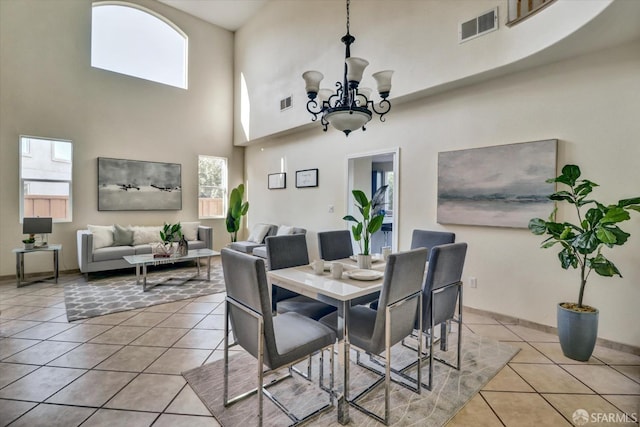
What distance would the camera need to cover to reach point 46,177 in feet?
17.2

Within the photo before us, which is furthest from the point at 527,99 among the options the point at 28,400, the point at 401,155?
the point at 28,400

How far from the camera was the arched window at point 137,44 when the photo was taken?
18.9 feet

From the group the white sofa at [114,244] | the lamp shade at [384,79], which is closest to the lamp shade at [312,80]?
the lamp shade at [384,79]

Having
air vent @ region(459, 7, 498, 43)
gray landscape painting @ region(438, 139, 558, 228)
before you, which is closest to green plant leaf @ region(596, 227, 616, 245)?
gray landscape painting @ region(438, 139, 558, 228)

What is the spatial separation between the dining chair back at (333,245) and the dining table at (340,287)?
66cm

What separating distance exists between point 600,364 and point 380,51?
409cm

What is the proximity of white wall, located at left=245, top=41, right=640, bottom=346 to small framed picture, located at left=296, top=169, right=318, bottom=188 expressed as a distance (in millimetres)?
1173

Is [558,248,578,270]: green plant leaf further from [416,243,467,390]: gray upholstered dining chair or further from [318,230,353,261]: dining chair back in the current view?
[318,230,353,261]: dining chair back

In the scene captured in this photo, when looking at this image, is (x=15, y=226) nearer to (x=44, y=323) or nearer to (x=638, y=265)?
(x=44, y=323)

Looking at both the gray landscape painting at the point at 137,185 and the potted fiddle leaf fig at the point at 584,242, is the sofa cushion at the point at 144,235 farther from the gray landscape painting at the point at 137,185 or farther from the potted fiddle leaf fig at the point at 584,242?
the potted fiddle leaf fig at the point at 584,242

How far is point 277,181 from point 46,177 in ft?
13.1

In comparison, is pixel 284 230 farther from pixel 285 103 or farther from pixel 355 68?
pixel 355 68

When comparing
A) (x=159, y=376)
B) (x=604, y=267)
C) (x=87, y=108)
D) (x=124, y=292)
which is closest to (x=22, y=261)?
(x=124, y=292)

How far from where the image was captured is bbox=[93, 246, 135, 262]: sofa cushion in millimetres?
5004
